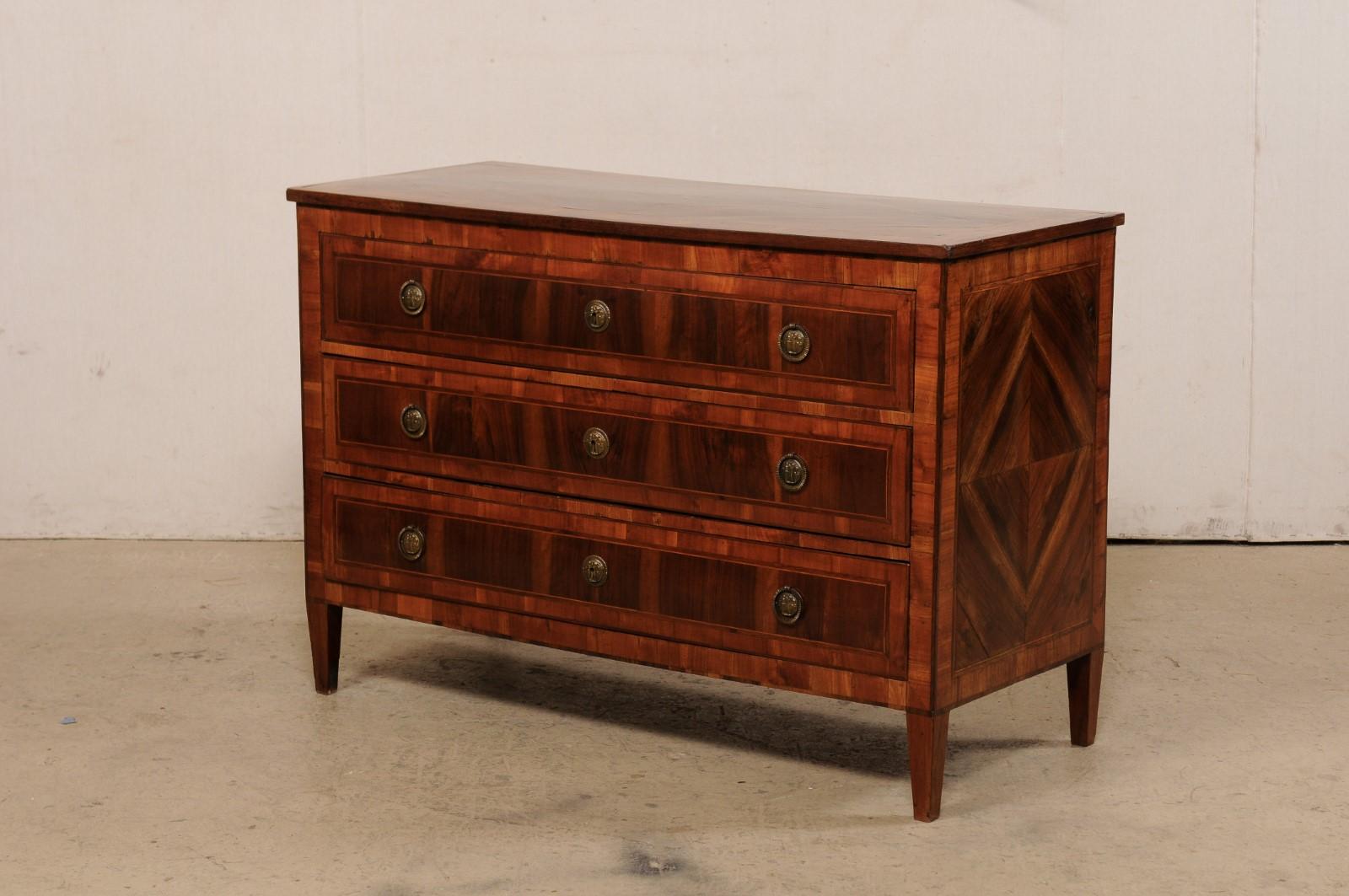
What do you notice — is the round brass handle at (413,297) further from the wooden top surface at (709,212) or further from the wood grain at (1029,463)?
the wood grain at (1029,463)

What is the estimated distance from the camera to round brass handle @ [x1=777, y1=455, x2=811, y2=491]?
12.1 feet

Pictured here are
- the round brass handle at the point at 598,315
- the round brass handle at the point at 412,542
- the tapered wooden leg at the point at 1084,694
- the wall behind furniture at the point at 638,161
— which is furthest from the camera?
the wall behind furniture at the point at 638,161

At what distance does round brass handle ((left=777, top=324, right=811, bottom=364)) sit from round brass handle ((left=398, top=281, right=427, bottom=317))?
0.81 meters

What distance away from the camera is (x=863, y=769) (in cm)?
400

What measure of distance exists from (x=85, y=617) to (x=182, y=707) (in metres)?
0.75

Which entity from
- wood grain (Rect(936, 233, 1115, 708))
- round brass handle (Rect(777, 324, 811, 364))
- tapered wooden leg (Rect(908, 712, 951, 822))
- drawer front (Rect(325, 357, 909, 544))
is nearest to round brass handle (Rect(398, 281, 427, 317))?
drawer front (Rect(325, 357, 909, 544))

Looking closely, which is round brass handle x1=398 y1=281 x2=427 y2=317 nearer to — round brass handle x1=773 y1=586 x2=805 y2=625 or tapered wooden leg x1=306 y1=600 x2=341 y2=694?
tapered wooden leg x1=306 y1=600 x2=341 y2=694

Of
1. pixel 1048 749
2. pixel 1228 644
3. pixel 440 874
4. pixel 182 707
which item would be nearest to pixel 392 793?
pixel 440 874

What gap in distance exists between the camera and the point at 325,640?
4434mm

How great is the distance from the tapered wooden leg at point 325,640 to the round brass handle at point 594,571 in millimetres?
690

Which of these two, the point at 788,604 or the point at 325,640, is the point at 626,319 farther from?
the point at 325,640

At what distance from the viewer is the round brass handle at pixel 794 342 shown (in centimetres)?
365

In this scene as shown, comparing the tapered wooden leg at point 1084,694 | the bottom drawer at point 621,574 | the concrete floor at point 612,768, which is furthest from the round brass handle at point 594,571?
the tapered wooden leg at point 1084,694

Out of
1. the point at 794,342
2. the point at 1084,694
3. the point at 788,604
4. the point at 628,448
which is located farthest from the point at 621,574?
the point at 1084,694
